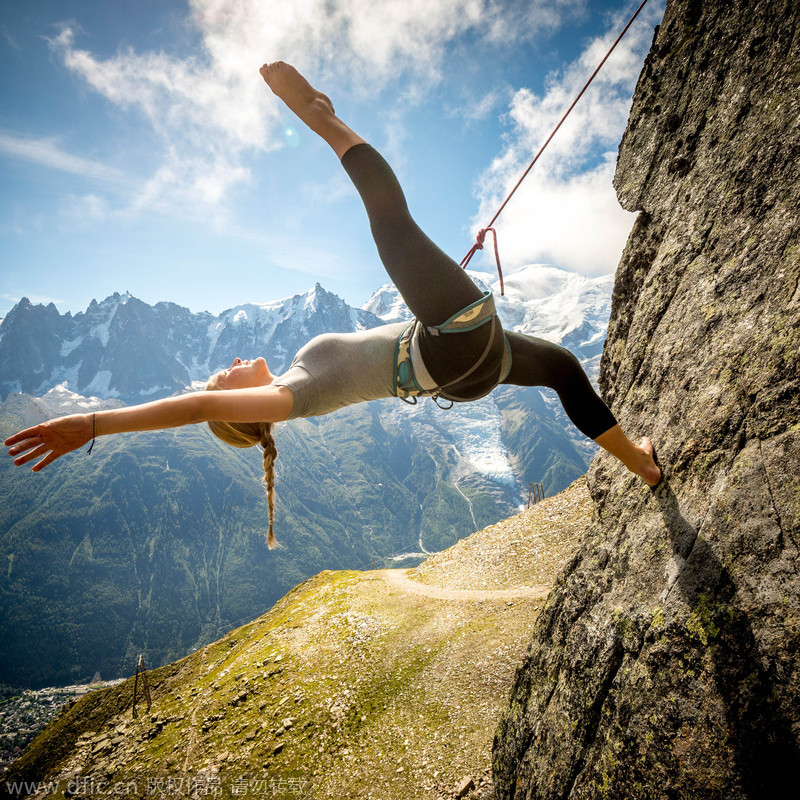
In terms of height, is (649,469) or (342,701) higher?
(649,469)

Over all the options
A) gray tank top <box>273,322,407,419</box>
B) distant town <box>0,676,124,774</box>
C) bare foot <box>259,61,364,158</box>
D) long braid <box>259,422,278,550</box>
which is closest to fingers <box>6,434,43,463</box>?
gray tank top <box>273,322,407,419</box>

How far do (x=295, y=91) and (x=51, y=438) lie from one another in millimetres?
3947

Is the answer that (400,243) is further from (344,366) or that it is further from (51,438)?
(51,438)

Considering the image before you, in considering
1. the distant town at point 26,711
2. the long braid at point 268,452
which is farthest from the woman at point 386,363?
the distant town at point 26,711

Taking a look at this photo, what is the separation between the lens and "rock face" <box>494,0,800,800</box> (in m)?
3.73

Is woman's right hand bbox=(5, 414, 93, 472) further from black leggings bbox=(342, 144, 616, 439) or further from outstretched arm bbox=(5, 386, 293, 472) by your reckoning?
black leggings bbox=(342, 144, 616, 439)

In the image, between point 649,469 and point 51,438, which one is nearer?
point 51,438

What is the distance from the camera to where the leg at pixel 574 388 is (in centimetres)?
475

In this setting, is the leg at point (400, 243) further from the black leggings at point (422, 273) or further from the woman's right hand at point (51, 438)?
the woman's right hand at point (51, 438)

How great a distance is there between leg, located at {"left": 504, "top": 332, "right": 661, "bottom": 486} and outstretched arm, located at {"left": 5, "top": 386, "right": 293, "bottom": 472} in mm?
2856

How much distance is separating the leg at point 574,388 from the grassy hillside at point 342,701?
29.5 ft

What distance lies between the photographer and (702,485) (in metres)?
4.48

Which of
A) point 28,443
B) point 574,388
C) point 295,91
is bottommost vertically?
point 574,388

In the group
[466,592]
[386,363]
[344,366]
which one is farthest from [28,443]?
[466,592]
